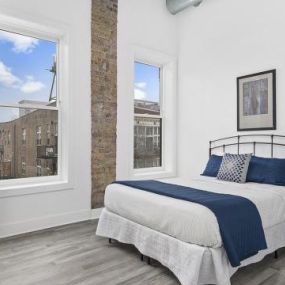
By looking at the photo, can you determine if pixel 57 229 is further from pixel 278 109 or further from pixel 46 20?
pixel 278 109

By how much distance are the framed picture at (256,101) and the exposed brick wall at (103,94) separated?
6.02ft

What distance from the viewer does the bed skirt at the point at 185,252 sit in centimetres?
200

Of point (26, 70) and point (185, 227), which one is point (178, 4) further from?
point (185, 227)

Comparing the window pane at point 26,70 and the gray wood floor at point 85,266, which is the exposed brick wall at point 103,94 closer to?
the window pane at point 26,70

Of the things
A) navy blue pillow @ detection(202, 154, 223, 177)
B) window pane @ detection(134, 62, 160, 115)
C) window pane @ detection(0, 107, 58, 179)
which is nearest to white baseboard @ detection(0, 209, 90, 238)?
window pane @ detection(0, 107, 58, 179)

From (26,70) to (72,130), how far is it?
→ 0.97 metres

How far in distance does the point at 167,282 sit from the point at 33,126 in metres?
2.57

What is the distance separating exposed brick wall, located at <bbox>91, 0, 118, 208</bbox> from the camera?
398cm

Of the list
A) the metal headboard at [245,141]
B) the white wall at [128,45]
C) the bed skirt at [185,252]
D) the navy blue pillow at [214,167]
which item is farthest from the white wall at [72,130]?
the metal headboard at [245,141]

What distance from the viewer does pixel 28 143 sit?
3676 millimetres

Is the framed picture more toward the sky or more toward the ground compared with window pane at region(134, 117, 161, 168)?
more toward the sky

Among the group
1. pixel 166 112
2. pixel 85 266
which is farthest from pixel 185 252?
pixel 166 112

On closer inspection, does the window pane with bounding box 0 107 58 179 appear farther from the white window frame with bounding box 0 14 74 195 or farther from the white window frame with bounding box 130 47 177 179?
the white window frame with bounding box 130 47 177 179

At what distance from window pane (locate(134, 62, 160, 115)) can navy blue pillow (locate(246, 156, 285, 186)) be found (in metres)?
2.12
